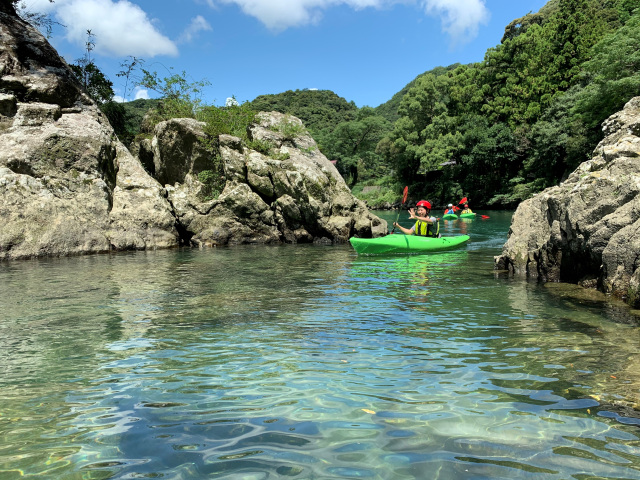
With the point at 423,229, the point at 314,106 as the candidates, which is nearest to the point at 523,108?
the point at 423,229

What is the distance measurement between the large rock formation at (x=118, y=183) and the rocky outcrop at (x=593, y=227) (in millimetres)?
8225

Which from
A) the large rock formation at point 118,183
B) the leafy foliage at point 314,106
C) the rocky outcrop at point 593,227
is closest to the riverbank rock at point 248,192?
the large rock formation at point 118,183

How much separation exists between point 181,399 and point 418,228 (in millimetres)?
10521

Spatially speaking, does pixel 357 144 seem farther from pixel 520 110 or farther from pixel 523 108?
pixel 523 108

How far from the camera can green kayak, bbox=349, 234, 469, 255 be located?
11.6m

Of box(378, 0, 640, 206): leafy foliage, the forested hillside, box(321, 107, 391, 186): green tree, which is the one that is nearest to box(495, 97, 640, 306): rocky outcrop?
the forested hillside

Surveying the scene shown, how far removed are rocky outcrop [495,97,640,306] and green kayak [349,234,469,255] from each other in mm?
3261

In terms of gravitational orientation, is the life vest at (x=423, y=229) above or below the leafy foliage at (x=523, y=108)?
below

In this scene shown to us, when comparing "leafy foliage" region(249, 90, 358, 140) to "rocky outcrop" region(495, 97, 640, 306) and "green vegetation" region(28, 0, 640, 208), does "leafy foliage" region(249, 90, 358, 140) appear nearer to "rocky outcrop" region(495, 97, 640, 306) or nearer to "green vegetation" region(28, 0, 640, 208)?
"green vegetation" region(28, 0, 640, 208)

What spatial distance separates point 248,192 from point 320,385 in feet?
42.2

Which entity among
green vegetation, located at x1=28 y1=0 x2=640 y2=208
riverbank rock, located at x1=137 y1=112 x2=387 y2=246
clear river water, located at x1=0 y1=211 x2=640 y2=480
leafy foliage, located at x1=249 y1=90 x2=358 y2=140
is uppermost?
leafy foliage, located at x1=249 y1=90 x2=358 y2=140

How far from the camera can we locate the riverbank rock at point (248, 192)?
15.5 meters

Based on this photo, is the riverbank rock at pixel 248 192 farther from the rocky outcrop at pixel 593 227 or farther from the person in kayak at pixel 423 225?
the rocky outcrop at pixel 593 227

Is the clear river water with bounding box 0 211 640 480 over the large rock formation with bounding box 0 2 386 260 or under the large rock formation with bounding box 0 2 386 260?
under
